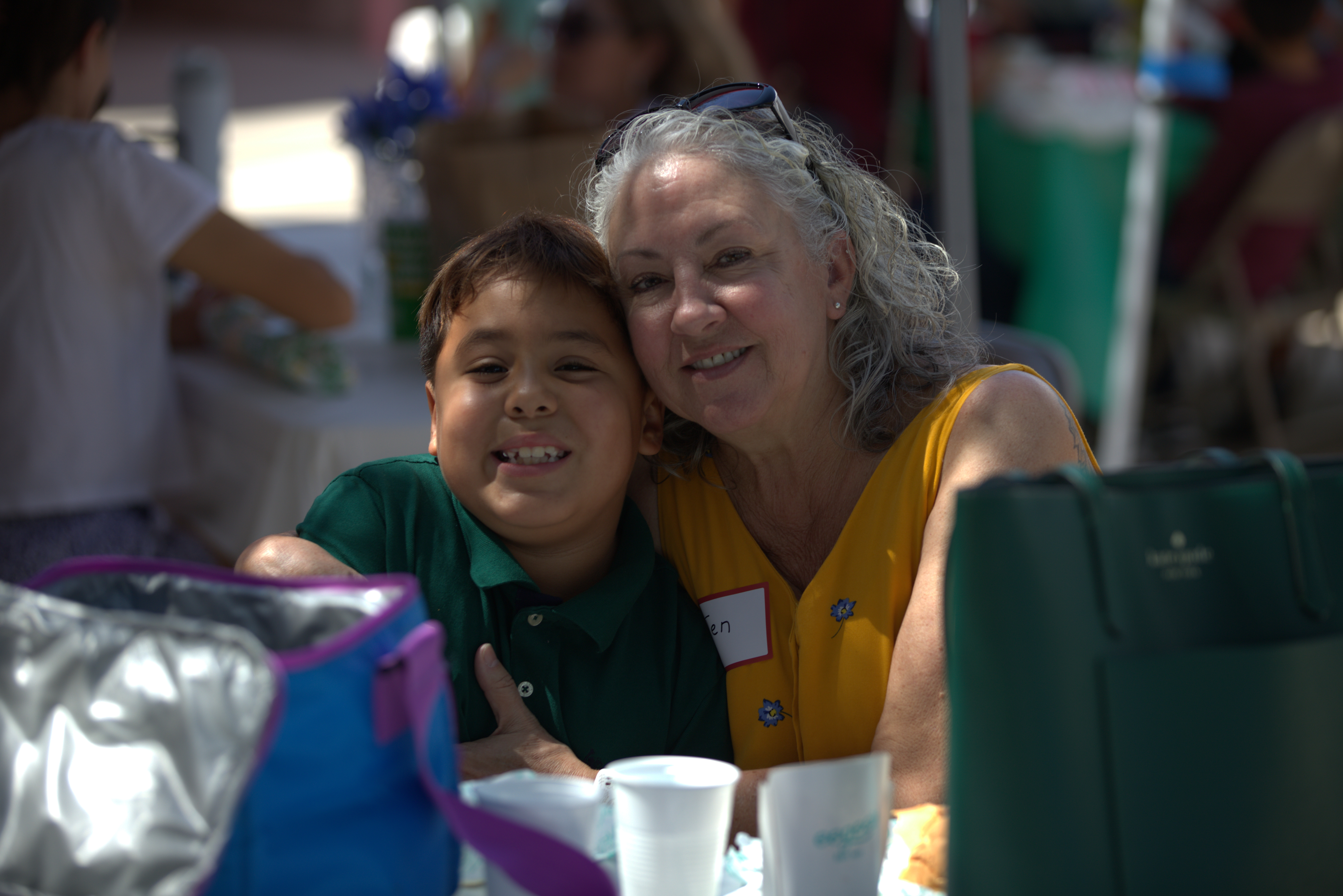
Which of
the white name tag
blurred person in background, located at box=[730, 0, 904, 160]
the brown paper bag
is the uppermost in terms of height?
blurred person in background, located at box=[730, 0, 904, 160]

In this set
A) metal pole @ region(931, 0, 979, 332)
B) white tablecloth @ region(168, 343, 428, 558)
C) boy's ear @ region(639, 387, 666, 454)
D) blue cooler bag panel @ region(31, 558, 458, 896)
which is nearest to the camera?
blue cooler bag panel @ region(31, 558, 458, 896)

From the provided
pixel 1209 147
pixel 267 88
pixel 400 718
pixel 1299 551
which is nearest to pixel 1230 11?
pixel 1209 147

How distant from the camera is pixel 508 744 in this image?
1.42 m

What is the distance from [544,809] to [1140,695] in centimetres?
50

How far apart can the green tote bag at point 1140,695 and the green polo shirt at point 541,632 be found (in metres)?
0.64

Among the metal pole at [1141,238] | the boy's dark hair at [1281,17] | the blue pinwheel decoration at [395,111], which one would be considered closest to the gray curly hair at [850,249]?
the blue pinwheel decoration at [395,111]

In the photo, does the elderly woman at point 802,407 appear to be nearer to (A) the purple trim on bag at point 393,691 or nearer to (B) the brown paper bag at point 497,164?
(A) the purple trim on bag at point 393,691

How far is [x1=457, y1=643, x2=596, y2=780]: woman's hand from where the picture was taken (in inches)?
55.3

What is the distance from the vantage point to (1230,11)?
18.7 ft

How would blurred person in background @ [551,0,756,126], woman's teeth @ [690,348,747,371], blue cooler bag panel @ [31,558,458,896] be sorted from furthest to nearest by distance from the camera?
blurred person in background @ [551,0,756,126]
woman's teeth @ [690,348,747,371]
blue cooler bag panel @ [31,558,458,896]

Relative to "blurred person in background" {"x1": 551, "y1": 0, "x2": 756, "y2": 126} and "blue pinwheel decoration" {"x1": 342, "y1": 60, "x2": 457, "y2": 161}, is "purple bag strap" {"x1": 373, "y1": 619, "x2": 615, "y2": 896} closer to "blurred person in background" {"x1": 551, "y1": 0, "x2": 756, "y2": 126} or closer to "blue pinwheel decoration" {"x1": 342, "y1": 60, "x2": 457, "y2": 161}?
"blue pinwheel decoration" {"x1": 342, "y1": 60, "x2": 457, "y2": 161}

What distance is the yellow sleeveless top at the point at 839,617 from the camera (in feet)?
5.05

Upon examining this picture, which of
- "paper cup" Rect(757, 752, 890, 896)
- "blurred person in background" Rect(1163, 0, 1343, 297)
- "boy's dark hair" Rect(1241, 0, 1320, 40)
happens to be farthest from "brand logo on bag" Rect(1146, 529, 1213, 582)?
"boy's dark hair" Rect(1241, 0, 1320, 40)

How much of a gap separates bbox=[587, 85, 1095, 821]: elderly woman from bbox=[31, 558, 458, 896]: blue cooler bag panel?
53cm
